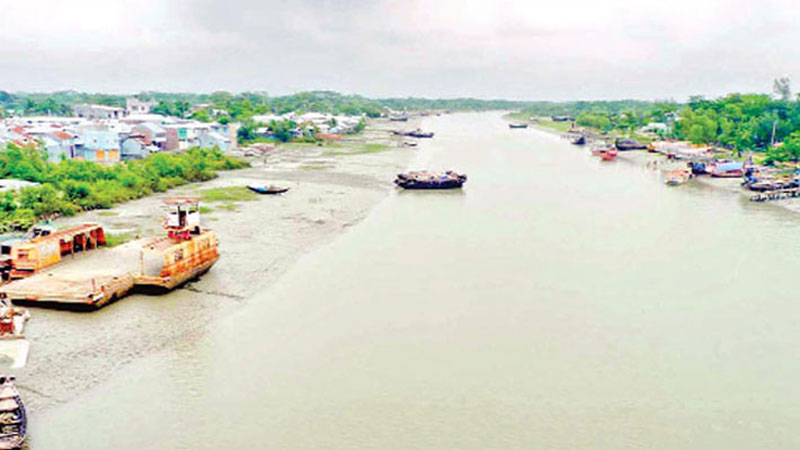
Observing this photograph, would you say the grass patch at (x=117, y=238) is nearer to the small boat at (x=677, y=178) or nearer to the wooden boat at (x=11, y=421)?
the wooden boat at (x=11, y=421)

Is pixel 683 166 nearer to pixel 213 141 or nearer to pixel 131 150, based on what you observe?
pixel 213 141

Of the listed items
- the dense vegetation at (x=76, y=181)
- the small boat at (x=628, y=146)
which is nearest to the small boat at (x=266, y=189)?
the dense vegetation at (x=76, y=181)

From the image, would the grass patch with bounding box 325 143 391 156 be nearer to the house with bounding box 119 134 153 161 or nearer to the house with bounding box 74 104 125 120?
the house with bounding box 119 134 153 161

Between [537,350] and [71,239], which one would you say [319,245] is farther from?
[537,350]

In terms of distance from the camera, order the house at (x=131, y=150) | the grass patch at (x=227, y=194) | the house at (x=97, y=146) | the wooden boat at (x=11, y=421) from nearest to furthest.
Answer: the wooden boat at (x=11, y=421) < the grass patch at (x=227, y=194) < the house at (x=97, y=146) < the house at (x=131, y=150)

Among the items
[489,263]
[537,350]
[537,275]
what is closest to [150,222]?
[489,263]

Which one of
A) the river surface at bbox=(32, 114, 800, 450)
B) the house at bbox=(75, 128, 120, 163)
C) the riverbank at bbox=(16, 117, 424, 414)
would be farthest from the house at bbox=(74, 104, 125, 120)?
the river surface at bbox=(32, 114, 800, 450)

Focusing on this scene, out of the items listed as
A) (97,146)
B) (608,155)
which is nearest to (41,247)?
(97,146)
